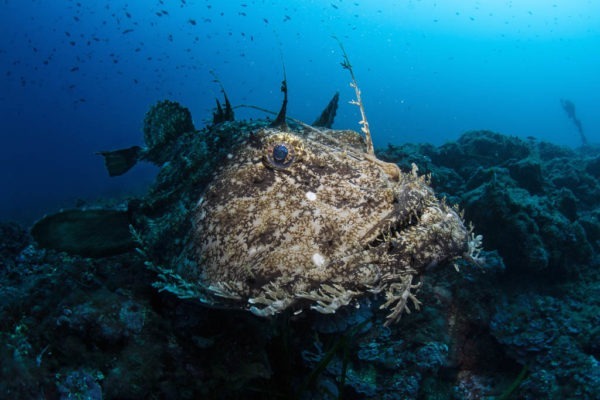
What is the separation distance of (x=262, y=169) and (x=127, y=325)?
6.23 ft

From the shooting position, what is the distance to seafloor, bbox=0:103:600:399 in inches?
109

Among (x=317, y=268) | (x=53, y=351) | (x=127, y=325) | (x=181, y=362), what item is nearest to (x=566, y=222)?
(x=317, y=268)

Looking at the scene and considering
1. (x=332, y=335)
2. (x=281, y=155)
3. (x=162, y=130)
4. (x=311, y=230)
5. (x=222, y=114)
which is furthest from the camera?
(x=162, y=130)

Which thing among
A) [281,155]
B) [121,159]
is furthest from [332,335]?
[121,159]

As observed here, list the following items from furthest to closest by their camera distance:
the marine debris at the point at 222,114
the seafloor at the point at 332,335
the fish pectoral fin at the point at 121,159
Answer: the fish pectoral fin at the point at 121,159 → the marine debris at the point at 222,114 → the seafloor at the point at 332,335

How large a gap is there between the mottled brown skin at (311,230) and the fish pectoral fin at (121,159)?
2.96 metres

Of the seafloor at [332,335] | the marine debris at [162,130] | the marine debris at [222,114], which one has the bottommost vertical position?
the seafloor at [332,335]

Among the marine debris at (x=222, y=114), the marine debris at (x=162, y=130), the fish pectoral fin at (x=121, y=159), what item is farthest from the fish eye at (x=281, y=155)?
the fish pectoral fin at (x=121, y=159)

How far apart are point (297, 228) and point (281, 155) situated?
86 cm

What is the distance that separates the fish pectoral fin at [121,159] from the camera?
5.61 m

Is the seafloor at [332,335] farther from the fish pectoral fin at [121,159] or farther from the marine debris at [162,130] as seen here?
the marine debris at [162,130]

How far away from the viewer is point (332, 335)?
11.9ft

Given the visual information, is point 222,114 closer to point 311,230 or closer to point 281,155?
point 281,155

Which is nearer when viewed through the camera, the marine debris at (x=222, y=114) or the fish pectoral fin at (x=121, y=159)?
the marine debris at (x=222, y=114)
